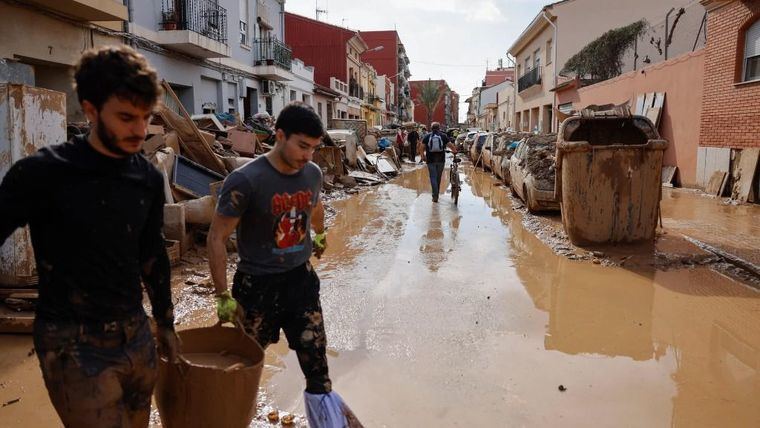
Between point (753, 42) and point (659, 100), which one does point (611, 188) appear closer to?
point (753, 42)

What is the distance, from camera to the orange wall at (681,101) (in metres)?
13.6

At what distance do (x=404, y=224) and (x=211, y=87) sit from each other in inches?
415

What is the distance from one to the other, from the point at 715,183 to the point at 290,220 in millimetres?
12308

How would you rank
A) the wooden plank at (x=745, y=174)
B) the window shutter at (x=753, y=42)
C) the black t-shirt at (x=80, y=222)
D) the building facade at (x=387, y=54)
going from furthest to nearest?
the building facade at (x=387, y=54) < the window shutter at (x=753, y=42) < the wooden plank at (x=745, y=174) < the black t-shirt at (x=80, y=222)

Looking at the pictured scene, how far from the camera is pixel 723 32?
1241 centimetres

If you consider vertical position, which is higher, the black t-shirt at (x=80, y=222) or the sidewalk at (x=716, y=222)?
the black t-shirt at (x=80, y=222)

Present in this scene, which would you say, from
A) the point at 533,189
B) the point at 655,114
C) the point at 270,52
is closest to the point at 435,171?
the point at 533,189

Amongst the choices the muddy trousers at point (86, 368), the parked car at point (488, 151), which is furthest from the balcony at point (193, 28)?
the muddy trousers at point (86, 368)

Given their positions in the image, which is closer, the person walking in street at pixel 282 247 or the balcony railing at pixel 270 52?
the person walking in street at pixel 282 247

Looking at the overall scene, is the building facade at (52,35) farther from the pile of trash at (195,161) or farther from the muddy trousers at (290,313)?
the muddy trousers at (290,313)

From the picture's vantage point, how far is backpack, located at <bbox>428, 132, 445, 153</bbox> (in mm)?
11602

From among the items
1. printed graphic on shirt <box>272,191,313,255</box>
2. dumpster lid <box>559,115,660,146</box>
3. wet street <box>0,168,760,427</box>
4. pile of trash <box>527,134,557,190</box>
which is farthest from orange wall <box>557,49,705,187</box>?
printed graphic on shirt <box>272,191,313,255</box>

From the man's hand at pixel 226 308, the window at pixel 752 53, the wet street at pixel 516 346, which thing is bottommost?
the wet street at pixel 516 346

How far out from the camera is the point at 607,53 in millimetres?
22344
